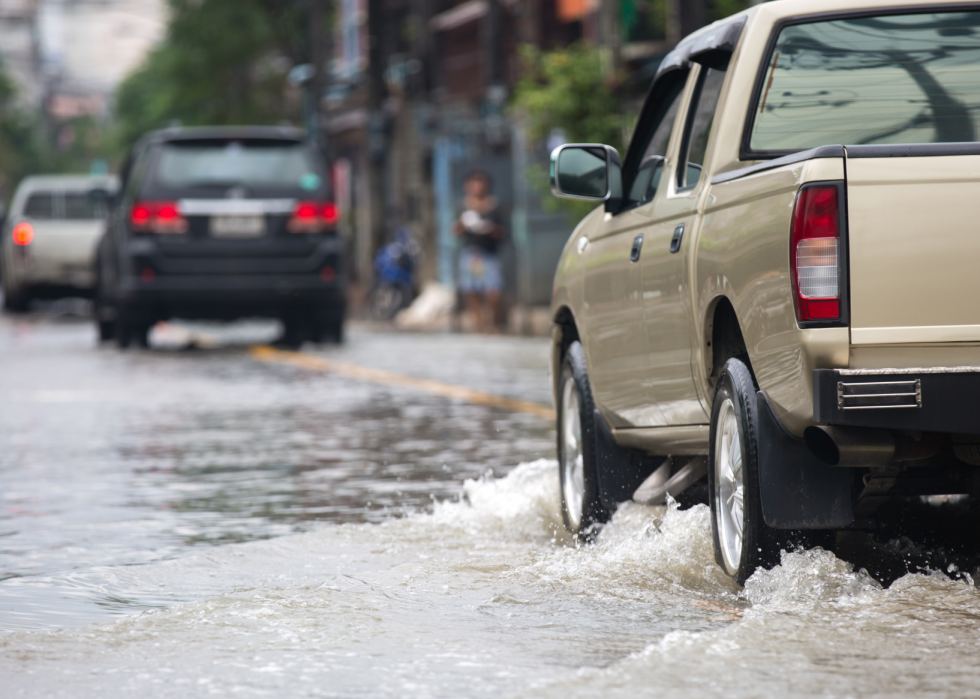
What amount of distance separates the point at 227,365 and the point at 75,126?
408 feet

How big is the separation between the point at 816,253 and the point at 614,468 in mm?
2095

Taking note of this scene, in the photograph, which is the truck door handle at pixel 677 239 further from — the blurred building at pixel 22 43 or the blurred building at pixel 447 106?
the blurred building at pixel 22 43

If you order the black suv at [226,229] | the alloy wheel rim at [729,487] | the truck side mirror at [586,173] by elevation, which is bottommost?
the black suv at [226,229]

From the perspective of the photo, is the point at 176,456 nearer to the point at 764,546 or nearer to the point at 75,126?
the point at 764,546

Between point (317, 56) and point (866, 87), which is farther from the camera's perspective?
point (317, 56)

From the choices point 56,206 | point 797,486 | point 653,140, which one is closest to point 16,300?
point 56,206

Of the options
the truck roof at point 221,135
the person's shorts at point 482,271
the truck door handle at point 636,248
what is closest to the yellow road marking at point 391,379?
the truck roof at point 221,135

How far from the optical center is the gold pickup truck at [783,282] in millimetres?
4582

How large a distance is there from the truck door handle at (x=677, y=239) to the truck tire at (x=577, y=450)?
1.08m

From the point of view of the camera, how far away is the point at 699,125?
19.8 feet

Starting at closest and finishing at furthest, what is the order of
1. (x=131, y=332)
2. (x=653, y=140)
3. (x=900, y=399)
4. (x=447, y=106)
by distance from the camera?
(x=900, y=399)
(x=653, y=140)
(x=131, y=332)
(x=447, y=106)

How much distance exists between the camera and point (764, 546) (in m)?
5.05

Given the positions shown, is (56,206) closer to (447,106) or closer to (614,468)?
(447,106)

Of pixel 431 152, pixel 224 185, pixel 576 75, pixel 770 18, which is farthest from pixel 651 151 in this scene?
pixel 431 152
